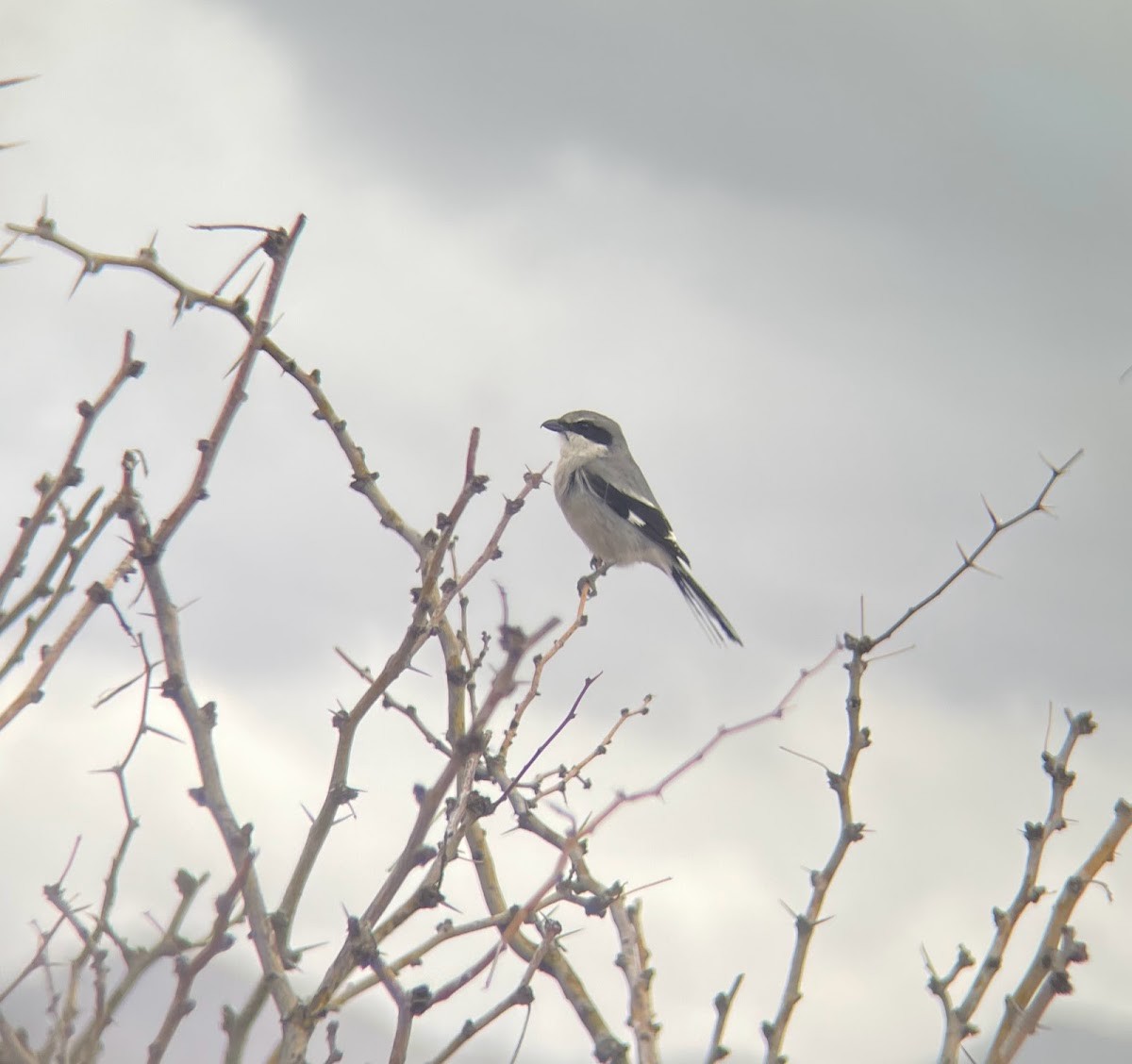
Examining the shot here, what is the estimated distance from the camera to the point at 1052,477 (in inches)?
152

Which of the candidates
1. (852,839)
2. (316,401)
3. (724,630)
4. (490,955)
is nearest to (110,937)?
(490,955)

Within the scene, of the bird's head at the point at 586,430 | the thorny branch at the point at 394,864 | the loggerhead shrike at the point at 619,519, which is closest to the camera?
the thorny branch at the point at 394,864

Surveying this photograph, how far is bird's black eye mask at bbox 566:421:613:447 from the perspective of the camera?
35.0 feet

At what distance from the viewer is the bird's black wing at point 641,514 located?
9.42 meters

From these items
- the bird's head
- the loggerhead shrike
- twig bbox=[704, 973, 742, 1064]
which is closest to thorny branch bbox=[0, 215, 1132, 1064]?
twig bbox=[704, 973, 742, 1064]

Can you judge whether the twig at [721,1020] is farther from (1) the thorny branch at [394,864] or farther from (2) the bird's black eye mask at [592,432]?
(2) the bird's black eye mask at [592,432]

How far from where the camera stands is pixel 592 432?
1070 centimetres

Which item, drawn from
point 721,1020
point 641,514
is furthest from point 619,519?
point 721,1020

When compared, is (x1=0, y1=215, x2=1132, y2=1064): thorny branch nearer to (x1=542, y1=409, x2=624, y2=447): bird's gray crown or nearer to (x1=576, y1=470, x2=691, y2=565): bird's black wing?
(x1=576, y1=470, x2=691, y2=565): bird's black wing

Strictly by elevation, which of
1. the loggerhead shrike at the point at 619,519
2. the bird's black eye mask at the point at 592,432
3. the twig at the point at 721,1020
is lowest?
the twig at the point at 721,1020

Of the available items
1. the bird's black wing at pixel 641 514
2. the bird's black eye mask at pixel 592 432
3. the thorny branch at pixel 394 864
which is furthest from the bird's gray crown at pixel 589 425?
the thorny branch at pixel 394 864

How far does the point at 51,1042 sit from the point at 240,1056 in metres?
0.53

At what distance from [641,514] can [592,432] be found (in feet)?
4.59

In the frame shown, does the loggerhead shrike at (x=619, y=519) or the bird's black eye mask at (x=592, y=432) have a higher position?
the bird's black eye mask at (x=592, y=432)
